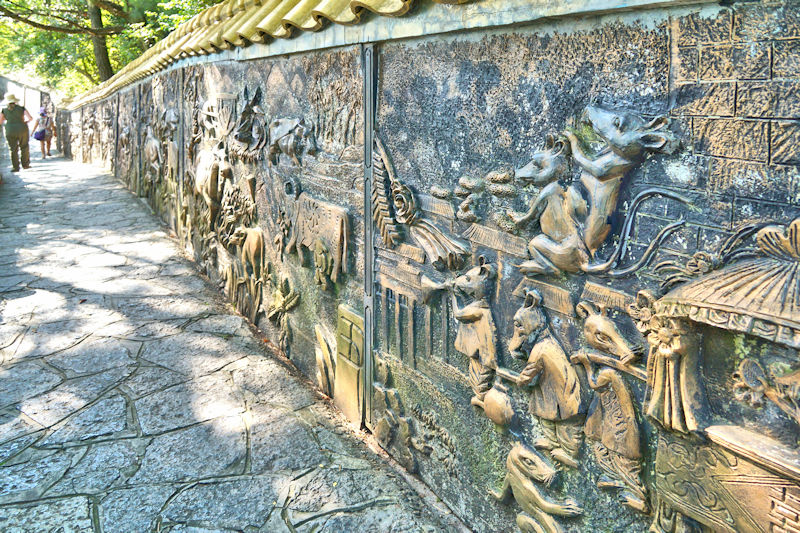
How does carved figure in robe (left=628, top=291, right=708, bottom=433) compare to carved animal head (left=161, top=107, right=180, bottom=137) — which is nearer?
carved figure in robe (left=628, top=291, right=708, bottom=433)

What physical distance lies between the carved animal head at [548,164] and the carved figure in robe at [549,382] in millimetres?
366

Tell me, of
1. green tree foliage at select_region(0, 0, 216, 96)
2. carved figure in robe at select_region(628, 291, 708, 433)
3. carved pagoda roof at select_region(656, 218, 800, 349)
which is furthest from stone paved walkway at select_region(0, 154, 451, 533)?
green tree foliage at select_region(0, 0, 216, 96)

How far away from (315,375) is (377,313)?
102 centimetres

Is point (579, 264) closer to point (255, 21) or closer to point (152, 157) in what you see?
point (255, 21)

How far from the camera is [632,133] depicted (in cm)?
180

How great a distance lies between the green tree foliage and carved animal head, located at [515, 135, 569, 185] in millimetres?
10934

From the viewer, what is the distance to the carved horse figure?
5.87ft

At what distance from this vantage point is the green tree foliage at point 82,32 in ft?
45.9

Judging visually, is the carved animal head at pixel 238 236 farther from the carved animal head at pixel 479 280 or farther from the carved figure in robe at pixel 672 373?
the carved figure in robe at pixel 672 373

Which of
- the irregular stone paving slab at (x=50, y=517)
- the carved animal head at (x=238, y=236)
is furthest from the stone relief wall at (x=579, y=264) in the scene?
the carved animal head at (x=238, y=236)

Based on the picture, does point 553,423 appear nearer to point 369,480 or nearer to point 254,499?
point 369,480

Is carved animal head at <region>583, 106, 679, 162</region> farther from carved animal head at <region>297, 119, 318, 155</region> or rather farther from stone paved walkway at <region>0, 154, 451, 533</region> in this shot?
carved animal head at <region>297, 119, 318, 155</region>

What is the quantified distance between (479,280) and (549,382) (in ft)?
1.51

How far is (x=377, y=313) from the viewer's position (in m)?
3.28
